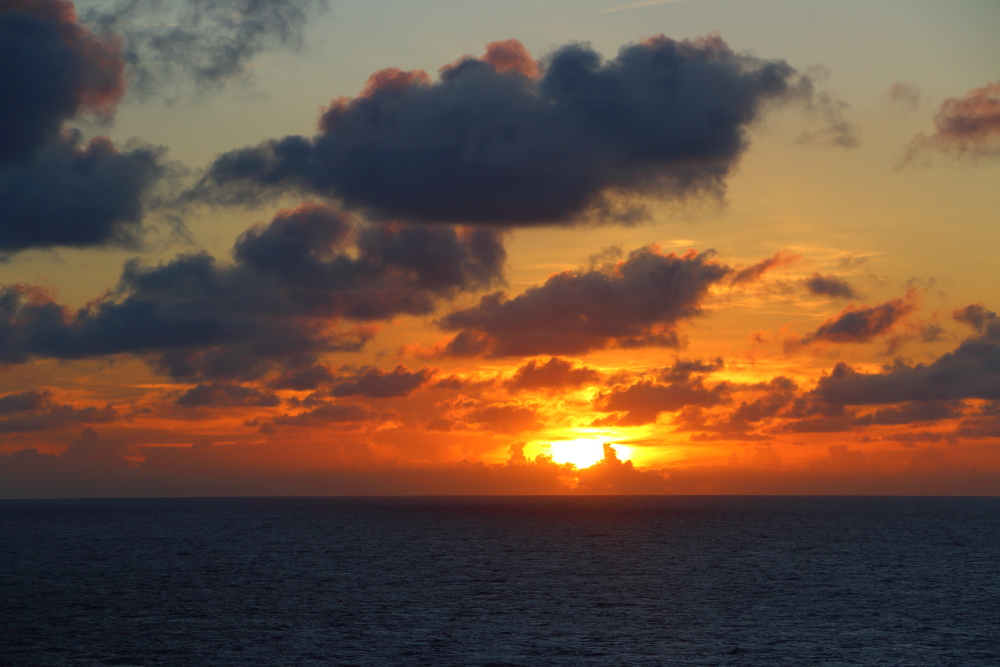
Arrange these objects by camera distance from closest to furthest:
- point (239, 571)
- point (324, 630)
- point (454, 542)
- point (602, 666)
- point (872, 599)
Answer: point (602, 666) < point (324, 630) < point (872, 599) < point (239, 571) < point (454, 542)

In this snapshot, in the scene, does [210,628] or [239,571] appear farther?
[239,571]

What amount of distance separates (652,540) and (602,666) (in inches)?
5308

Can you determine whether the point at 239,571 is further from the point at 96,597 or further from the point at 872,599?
the point at 872,599

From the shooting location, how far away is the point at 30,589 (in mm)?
103562

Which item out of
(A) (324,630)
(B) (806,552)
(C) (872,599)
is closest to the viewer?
(A) (324,630)

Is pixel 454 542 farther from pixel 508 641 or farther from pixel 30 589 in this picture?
pixel 508 641

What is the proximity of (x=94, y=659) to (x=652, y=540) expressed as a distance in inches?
5780

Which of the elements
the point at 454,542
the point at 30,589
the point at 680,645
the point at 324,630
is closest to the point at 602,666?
the point at 680,645

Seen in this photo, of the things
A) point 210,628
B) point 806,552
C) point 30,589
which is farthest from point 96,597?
point 806,552

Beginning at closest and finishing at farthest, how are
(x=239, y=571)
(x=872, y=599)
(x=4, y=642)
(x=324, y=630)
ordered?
(x=4, y=642) → (x=324, y=630) → (x=872, y=599) → (x=239, y=571)

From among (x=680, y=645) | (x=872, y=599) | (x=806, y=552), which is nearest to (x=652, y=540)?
(x=806, y=552)

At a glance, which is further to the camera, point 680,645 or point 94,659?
point 680,645

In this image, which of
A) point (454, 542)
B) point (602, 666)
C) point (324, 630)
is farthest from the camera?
point (454, 542)

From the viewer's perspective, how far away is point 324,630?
259 feet
